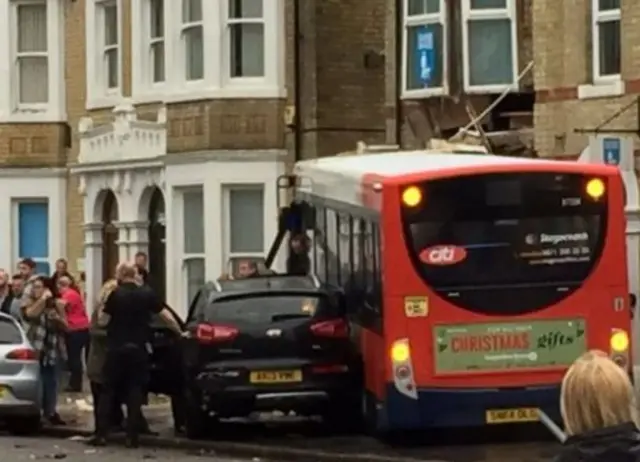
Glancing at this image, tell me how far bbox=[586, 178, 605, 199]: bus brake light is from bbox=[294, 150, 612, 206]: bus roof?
96 mm

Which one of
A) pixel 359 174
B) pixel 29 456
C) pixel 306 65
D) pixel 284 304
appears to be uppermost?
pixel 306 65

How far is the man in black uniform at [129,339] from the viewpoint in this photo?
64.3 ft

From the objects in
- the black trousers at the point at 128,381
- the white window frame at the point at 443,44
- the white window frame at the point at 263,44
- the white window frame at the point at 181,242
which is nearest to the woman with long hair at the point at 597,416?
the black trousers at the point at 128,381

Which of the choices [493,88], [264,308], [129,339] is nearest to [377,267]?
[264,308]

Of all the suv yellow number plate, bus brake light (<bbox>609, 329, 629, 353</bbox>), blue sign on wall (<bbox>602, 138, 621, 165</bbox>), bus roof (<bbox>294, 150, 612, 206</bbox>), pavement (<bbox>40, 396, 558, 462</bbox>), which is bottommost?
pavement (<bbox>40, 396, 558, 462</bbox>)

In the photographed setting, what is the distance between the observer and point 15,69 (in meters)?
36.4

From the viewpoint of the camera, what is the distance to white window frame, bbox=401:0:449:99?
2827 centimetres

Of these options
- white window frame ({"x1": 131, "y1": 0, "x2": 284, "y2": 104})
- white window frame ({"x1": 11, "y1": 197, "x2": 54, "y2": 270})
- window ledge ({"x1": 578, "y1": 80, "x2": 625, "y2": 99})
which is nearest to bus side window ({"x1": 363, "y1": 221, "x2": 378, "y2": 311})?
window ledge ({"x1": 578, "y1": 80, "x2": 625, "y2": 99})

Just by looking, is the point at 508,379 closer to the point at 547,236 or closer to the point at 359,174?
the point at 547,236

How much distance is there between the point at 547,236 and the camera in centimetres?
1773

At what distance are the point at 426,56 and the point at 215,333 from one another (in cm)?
1076

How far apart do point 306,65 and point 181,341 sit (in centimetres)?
1276

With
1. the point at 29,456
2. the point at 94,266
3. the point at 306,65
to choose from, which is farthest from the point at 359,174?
the point at 94,266

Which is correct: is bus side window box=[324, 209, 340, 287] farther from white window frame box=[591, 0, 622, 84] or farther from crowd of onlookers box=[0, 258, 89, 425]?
white window frame box=[591, 0, 622, 84]
